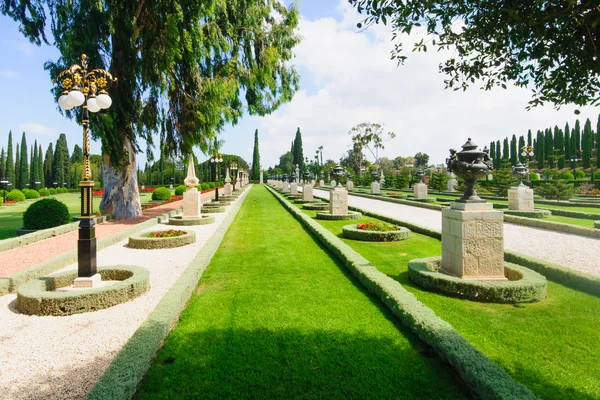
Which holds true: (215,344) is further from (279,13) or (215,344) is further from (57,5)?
(279,13)

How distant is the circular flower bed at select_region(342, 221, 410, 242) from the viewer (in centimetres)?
979

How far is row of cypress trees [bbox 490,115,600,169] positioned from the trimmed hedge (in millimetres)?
62152

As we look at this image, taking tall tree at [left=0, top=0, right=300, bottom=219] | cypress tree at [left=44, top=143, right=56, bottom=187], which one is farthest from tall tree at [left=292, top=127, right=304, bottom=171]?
tall tree at [left=0, top=0, right=300, bottom=219]

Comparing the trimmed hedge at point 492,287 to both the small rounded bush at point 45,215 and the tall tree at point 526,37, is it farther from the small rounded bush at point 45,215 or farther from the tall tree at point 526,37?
the small rounded bush at point 45,215

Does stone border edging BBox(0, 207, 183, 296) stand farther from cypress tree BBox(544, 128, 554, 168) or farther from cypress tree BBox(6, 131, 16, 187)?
cypress tree BBox(544, 128, 554, 168)

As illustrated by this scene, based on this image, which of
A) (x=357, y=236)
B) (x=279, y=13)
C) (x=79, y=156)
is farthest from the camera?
(x=79, y=156)

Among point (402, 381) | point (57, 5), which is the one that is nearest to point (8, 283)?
point (402, 381)

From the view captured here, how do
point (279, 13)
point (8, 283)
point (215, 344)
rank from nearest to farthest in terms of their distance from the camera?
1. point (215, 344)
2. point (8, 283)
3. point (279, 13)

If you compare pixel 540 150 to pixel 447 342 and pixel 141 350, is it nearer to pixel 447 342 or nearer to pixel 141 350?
pixel 447 342

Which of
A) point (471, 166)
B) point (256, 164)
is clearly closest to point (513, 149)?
point (256, 164)

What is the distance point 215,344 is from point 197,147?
13540mm

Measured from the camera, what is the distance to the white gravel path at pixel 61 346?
318 centimetres

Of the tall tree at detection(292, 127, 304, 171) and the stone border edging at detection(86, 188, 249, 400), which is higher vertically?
the tall tree at detection(292, 127, 304, 171)

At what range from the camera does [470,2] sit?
3.12m
